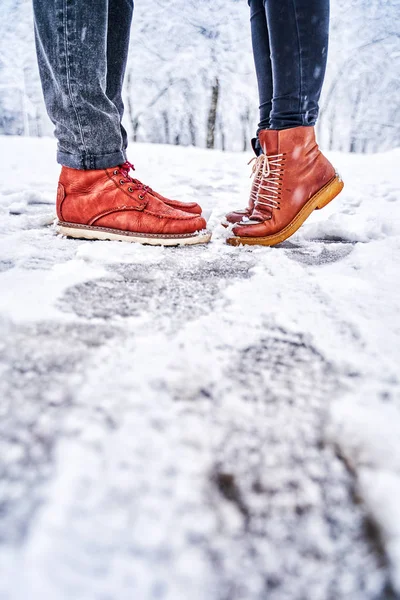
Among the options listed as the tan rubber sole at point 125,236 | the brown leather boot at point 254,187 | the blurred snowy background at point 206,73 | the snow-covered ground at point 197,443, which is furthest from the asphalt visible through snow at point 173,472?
the blurred snowy background at point 206,73

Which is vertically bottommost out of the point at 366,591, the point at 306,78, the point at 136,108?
the point at 366,591

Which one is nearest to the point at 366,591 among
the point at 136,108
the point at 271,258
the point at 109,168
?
the point at 271,258

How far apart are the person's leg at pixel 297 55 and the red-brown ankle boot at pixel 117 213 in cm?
45

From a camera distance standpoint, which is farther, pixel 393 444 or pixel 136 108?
pixel 136 108

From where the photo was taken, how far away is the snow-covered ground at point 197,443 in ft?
0.74

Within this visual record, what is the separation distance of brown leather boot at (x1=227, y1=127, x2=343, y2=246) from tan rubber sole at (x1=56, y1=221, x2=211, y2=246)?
5.2 inches

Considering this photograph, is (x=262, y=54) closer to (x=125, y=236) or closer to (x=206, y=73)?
(x=125, y=236)

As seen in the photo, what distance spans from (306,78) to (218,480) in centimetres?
113

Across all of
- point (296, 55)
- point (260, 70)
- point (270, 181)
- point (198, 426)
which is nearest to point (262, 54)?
point (260, 70)

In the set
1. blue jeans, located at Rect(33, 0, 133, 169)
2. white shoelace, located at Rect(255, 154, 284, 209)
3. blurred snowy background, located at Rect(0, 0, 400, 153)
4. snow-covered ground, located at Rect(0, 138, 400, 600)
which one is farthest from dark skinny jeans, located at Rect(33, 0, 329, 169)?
blurred snowy background, located at Rect(0, 0, 400, 153)

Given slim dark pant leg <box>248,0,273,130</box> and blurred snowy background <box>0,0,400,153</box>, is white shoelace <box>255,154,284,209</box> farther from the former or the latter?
blurred snowy background <box>0,0,400,153</box>

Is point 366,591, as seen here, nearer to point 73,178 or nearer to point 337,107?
point 73,178

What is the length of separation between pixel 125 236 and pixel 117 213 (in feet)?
0.25

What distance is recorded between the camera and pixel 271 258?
89 centimetres
